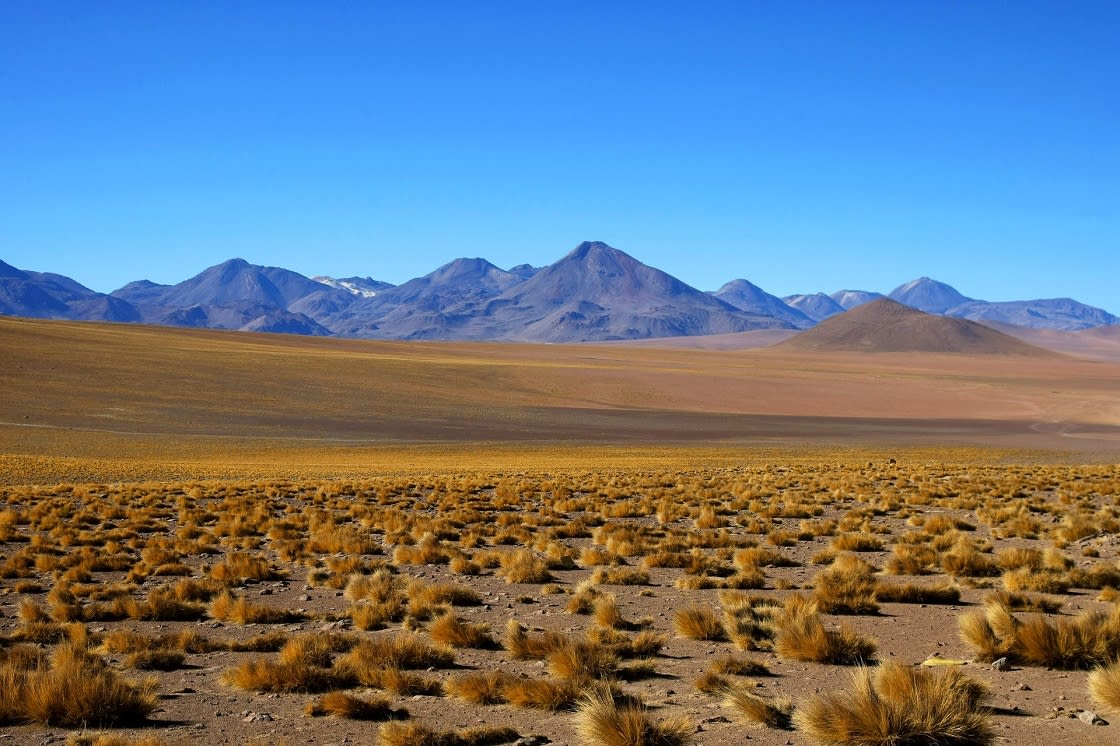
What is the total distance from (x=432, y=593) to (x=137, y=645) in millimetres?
3403

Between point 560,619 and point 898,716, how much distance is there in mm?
5315

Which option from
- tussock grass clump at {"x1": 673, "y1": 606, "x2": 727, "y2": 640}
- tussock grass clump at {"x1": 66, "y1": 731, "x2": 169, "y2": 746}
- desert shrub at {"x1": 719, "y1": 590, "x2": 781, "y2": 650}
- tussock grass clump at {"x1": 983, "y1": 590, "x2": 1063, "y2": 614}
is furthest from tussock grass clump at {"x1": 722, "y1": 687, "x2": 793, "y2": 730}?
tussock grass clump at {"x1": 983, "y1": 590, "x2": 1063, "y2": 614}

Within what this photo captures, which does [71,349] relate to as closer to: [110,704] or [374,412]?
[374,412]

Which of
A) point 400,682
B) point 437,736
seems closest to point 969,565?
point 400,682

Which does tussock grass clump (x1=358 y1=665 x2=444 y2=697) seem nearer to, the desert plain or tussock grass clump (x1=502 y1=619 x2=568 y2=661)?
the desert plain

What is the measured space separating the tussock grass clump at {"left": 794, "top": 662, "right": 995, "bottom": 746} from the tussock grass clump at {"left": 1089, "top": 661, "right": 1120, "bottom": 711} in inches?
37.6

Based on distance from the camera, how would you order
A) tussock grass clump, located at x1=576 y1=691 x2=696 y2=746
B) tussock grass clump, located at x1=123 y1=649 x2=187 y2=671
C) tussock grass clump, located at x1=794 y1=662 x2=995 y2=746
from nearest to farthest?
tussock grass clump, located at x1=794 y1=662 x2=995 y2=746 → tussock grass clump, located at x1=576 y1=691 x2=696 y2=746 → tussock grass clump, located at x1=123 y1=649 x2=187 y2=671

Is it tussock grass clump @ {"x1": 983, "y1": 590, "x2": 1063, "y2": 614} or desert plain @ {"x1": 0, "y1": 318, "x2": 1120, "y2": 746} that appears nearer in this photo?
desert plain @ {"x1": 0, "y1": 318, "x2": 1120, "y2": 746}

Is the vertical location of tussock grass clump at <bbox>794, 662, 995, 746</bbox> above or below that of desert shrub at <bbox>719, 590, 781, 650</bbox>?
above

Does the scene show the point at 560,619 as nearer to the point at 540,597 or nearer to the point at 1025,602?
the point at 540,597

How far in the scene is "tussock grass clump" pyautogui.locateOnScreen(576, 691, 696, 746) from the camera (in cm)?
601

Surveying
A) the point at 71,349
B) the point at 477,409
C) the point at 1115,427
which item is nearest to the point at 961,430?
the point at 1115,427

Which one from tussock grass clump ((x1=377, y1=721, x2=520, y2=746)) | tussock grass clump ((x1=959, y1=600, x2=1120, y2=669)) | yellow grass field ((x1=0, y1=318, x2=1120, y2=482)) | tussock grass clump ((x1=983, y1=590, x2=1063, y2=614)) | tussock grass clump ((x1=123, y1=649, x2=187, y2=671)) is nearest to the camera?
tussock grass clump ((x1=377, y1=721, x2=520, y2=746))

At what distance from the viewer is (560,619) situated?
426 inches
